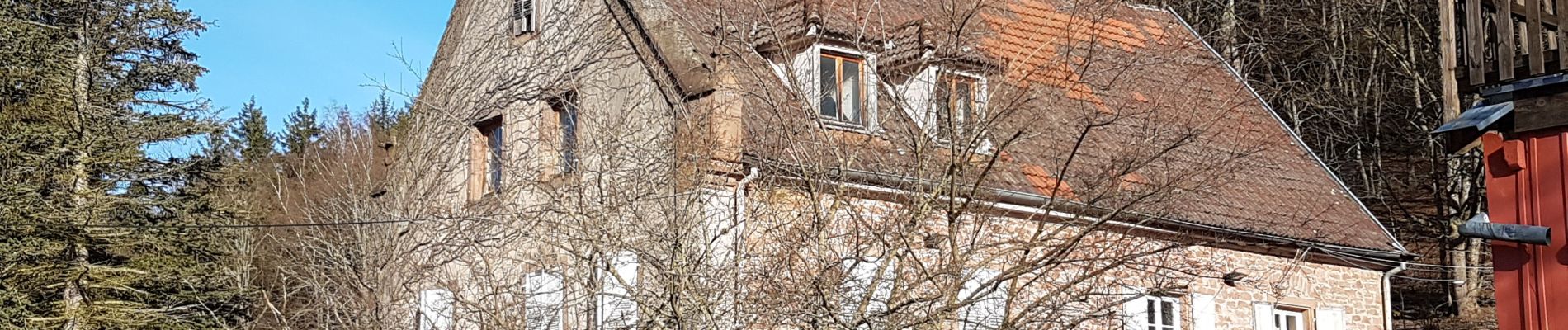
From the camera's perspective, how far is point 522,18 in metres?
16.4

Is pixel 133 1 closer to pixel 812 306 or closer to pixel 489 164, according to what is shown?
pixel 489 164

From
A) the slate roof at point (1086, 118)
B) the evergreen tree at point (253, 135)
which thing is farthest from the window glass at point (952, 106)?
the evergreen tree at point (253, 135)

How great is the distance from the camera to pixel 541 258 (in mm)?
12461

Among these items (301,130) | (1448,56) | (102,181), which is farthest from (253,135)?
(1448,56)

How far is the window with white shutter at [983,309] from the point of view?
34.2 feet

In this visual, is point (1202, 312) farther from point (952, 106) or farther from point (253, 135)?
point (253, 135)

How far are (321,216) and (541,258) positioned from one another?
408cm

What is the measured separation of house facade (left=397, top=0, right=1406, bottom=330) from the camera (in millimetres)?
10500

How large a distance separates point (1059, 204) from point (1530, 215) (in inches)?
125

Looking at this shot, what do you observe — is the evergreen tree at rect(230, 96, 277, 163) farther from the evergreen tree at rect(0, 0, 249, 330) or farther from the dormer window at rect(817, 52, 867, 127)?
the dormer window at rect(817, 52, 867, 127)

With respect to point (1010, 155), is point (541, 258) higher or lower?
lower

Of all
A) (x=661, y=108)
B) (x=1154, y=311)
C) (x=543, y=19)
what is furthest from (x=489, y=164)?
(x=1154, y=311)

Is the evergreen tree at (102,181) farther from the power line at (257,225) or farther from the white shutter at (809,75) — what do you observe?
the white shutter at (809,75)

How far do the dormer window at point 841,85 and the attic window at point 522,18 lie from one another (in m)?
3.32
